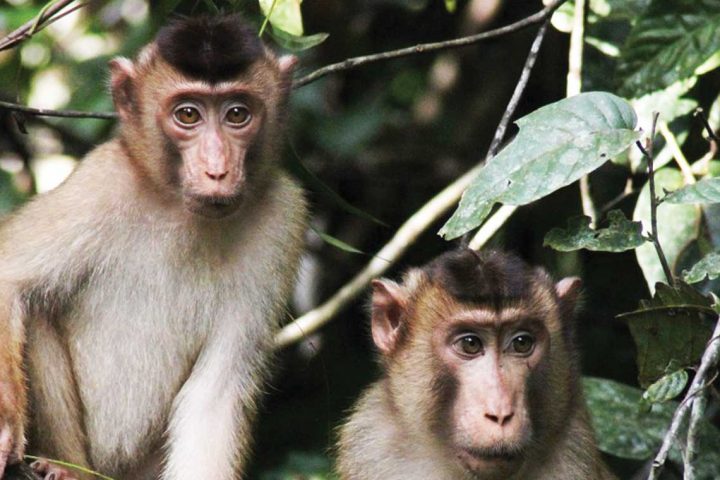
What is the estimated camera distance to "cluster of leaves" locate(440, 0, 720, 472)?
4555 mm

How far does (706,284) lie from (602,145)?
6.64ft

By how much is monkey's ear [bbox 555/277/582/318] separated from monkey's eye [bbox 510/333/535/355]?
1.30 feet

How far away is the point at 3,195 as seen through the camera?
27.6 feet

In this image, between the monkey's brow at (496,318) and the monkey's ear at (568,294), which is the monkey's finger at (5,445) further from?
the monkey's ear at (568,294)

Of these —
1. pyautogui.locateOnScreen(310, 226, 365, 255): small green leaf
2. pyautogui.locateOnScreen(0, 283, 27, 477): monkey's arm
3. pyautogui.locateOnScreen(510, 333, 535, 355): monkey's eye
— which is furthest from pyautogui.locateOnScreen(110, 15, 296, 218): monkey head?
pyautogui.locateOnScreen(510, 333, 535, 355): monkey's eye

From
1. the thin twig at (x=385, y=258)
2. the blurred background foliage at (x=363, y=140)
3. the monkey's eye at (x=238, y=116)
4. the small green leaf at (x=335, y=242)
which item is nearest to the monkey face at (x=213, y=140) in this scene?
the monkey's eye at (x=238, y=116)

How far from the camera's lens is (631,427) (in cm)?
609

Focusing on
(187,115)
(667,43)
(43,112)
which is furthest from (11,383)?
(667,43)

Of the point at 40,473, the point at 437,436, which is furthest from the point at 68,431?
the point at 437,436

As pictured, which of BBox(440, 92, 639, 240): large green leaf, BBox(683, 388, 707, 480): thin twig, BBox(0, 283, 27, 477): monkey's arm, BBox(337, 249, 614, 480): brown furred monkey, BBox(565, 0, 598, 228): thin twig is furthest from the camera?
BBox(565, 0, 598, 228): thin twig

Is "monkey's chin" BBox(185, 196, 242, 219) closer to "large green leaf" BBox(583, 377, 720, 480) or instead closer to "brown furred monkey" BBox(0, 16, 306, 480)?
"brown furred monkey" BBox(0, 16, 306, 480)

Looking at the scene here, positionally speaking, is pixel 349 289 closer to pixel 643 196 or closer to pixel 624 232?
pixel 643 196

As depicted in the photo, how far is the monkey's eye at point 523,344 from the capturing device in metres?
5.18

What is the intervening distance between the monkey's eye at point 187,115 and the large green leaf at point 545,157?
156 centimetres
